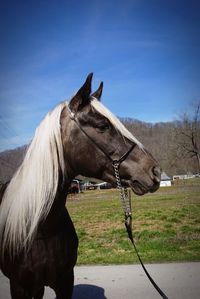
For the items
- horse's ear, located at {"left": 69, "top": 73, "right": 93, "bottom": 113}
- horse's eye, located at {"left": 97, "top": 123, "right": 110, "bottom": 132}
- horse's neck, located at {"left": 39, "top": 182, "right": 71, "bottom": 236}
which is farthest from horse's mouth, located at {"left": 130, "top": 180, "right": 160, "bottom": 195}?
horse's ear, located at {"left": 69, "top": 73, "right": 93, "bottom": 113}

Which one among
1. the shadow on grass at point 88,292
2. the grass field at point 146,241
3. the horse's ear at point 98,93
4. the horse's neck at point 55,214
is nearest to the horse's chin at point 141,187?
the horse's neck at point 55,214

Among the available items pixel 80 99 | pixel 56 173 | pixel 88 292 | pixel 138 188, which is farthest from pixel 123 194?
pixel 88 292

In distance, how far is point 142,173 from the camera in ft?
7.52

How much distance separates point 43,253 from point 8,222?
36 cm

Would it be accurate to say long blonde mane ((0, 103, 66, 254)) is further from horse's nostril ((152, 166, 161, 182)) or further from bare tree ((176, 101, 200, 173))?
bare tree ((176, 101, 200, 173))

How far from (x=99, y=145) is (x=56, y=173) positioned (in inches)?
14.7

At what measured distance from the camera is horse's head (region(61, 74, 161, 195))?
2336 millimetres

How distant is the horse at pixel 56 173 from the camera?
7.77 ft

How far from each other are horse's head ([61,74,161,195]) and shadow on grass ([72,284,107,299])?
2.71m

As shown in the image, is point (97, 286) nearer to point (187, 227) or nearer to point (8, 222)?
point (8, 222)

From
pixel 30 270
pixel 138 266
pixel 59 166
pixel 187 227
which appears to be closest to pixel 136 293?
pixel 138 266

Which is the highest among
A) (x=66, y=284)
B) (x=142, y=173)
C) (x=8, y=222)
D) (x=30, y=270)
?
(x=142, y=173)

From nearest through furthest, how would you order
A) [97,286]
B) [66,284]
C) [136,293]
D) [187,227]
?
[66,284]
[136,293]
[97,286]
[187,227]

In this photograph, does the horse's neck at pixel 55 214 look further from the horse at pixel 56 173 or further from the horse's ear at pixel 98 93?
the horse's ear at pixel 98 93
